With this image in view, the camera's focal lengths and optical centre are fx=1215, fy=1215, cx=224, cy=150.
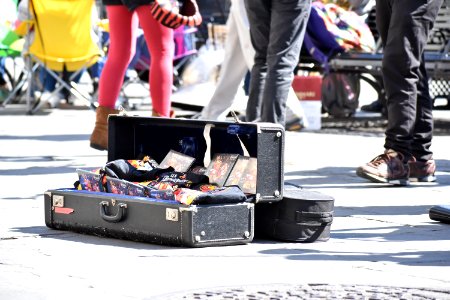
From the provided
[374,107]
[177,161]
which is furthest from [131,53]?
[374,107]

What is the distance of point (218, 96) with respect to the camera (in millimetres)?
9594

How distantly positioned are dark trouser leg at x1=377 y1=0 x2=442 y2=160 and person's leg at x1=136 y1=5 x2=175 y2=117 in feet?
4.97

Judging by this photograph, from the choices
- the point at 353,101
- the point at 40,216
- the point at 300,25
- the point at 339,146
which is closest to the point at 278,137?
the point at 40,216

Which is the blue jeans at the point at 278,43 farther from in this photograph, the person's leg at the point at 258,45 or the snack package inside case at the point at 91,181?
Result: the snack package inside case at the point at 91,181

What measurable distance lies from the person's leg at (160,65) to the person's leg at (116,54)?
0.14 meters

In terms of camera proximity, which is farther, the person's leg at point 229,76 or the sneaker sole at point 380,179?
the person's leg at point 229,76

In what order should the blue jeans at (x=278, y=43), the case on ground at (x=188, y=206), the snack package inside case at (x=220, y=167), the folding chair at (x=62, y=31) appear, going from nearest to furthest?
1. the case on ground at (x=188, y=206)
2. the snack package inside case at (x=220, y=167)
3. the blue jeans at (x=278, y=43)
4. the folding chair at (x=62, y=31)

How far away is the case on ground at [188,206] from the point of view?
441 cm

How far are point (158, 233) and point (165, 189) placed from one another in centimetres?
20

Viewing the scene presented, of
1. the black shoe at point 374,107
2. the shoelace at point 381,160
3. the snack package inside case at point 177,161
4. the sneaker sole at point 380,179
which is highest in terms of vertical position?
the snack package inside case at point 177,161

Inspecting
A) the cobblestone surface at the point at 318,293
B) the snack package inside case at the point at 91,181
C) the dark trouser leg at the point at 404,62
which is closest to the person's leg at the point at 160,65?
the dark trouser leg at the point at 404,62

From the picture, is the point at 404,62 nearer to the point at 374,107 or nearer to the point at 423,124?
the point at 423,124

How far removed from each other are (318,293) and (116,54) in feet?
14.1

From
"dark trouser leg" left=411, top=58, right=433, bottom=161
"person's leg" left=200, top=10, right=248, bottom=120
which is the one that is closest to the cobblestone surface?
"dark trouser leg" left=411, top=58, right=433, bottom=161
